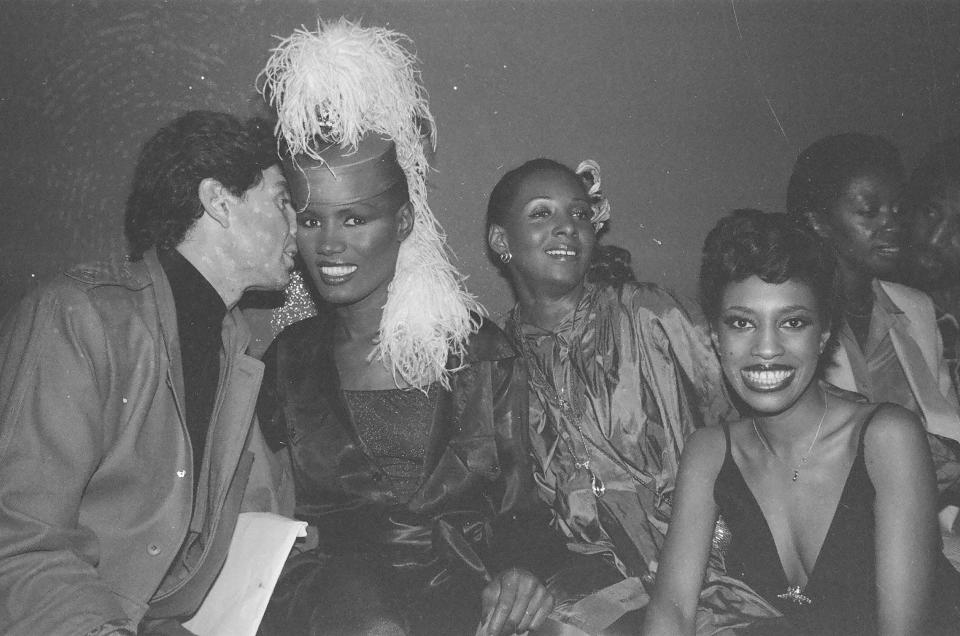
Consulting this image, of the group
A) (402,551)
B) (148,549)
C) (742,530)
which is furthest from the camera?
(402,551)

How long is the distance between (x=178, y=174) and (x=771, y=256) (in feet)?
6.04

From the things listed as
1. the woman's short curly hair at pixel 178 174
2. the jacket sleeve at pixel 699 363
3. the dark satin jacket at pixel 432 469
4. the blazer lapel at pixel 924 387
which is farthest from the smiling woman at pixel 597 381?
the woman's short curly hair at pixel 178 174

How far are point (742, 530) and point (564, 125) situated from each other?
6.27ft

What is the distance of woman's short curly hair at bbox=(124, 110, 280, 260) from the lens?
96.4 inches

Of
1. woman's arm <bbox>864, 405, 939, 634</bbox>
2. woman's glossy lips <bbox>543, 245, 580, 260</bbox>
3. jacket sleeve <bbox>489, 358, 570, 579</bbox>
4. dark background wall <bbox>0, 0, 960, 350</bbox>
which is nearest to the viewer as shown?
woman's arm <bbox>864, 405, 939, 634</bbox>

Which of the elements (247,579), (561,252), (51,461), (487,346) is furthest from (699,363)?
(51,461)

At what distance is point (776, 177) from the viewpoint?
3.78 m

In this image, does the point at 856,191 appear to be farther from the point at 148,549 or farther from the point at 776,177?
the point at 148,549

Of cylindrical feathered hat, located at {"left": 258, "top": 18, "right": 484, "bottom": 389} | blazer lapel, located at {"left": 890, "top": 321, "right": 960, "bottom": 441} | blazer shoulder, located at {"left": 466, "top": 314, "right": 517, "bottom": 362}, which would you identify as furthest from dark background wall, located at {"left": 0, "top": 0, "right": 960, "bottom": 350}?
blazer lapel, located at {"left": 890, "top": 321, "right": 960, "bottom": 441}

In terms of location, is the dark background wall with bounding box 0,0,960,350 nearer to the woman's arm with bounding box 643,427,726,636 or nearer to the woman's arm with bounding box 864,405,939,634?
the woman's arm with bounding box 643,427,726,636

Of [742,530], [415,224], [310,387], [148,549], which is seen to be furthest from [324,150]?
[742,530]

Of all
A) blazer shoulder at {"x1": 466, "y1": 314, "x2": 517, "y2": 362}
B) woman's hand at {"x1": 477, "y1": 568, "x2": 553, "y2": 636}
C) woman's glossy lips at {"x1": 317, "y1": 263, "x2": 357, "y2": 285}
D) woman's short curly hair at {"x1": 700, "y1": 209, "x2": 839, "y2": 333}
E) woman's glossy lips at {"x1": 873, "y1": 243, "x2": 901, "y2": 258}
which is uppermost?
woman's glossy lips at {"x1": 873, "y1": 243, "x2": 901, "y2": 258}

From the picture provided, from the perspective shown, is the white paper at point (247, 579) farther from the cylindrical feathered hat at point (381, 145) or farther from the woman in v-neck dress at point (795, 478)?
the woman in v-neck dress at point (795, 478)

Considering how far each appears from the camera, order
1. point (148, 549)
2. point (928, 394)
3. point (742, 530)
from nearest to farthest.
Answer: point (148, 549) < point (742, 530) < point (928, 394)
